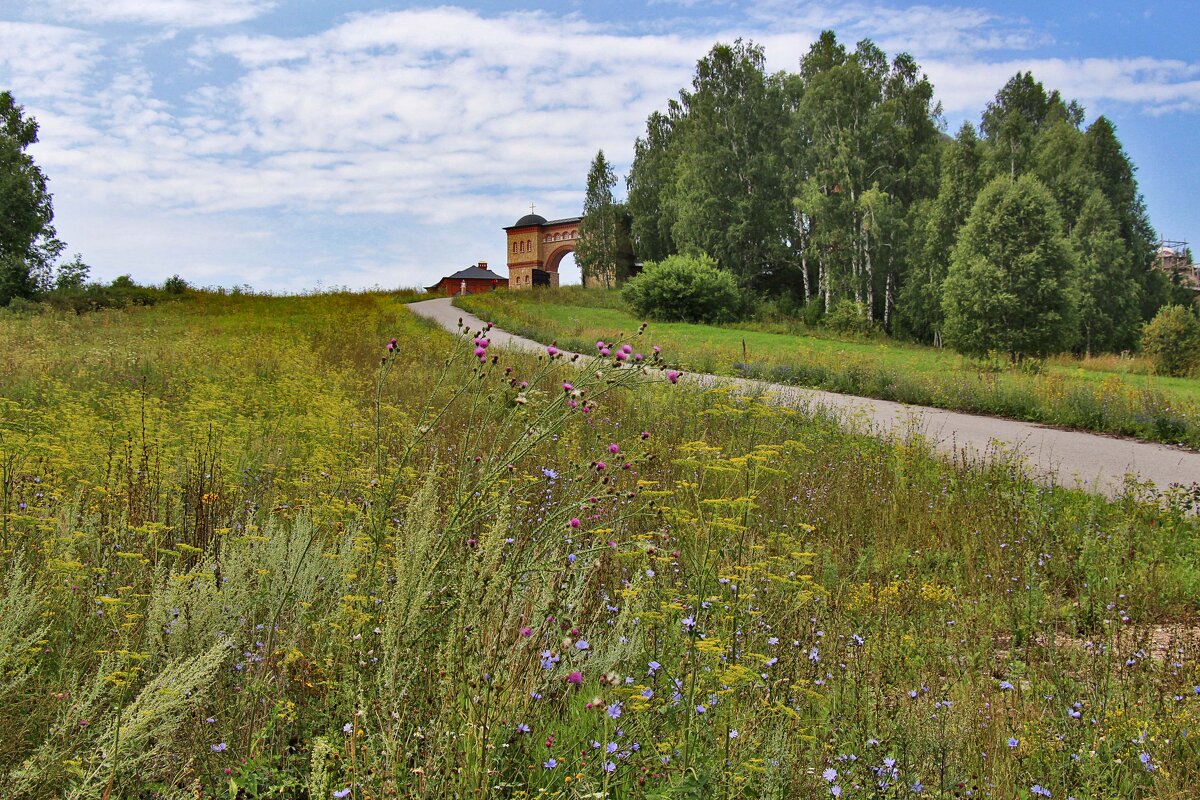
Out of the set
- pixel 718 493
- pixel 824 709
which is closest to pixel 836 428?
pixel 718 493

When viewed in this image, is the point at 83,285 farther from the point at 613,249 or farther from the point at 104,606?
the point at 104,606

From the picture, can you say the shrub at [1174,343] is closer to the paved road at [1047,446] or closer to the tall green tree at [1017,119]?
the tall green tree at [1017,119]

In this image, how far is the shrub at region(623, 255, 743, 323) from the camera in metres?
33.2

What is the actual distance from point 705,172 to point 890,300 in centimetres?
1102

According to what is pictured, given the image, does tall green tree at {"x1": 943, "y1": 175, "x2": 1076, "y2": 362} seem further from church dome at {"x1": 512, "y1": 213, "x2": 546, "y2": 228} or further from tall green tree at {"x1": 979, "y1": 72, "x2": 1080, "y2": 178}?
church dome at {"x1": 512, "y1": 213, "x2": 546, "y2": 228}

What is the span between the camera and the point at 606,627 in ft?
9.99

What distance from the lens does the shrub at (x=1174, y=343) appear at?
80.7 ft

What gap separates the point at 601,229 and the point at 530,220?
72.8 ft

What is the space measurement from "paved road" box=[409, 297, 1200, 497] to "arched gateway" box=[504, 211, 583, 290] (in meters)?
54.7

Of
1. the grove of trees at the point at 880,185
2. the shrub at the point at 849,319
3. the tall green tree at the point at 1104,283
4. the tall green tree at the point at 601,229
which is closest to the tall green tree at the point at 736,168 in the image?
the grove of trees at the point at 880,185

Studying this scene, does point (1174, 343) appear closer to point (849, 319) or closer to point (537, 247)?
point (849, 319)

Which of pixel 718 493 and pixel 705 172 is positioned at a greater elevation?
pixel 705 172

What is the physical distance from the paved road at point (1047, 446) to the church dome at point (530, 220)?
57.9 m

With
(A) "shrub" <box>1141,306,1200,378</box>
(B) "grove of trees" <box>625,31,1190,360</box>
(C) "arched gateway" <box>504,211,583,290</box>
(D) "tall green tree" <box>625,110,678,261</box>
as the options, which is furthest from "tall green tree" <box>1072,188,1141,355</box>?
(C) "arched gateway" <box>504,211,583,290</box>
